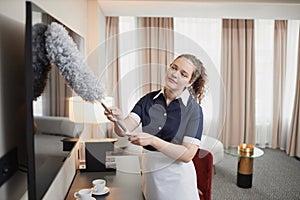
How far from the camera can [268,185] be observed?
10.1ft

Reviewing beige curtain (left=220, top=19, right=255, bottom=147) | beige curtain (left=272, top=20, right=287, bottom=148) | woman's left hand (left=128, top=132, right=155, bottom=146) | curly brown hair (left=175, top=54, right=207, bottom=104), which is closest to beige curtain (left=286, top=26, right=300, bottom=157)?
beige curtain (left=272, top=20, right=287, bottom=148)

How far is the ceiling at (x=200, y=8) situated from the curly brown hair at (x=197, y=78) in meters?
1.54

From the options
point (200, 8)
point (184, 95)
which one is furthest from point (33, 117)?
point (200, 8)

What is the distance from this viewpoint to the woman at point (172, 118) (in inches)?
39.3

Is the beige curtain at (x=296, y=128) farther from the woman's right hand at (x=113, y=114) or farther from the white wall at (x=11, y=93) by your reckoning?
the white wall at (x=11, y=93)

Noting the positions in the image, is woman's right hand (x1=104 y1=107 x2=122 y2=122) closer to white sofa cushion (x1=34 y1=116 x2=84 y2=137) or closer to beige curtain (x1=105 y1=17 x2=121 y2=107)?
beige curtain (x1=105 y1=17 x2=121 y2=107)

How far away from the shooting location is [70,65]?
808 mm

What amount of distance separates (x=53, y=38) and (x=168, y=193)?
0.85m

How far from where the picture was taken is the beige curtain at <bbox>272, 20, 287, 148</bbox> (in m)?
4.19

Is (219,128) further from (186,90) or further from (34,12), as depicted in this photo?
(34,12)

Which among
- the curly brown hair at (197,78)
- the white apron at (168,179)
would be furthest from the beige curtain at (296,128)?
the curly brown hair at (197,78)

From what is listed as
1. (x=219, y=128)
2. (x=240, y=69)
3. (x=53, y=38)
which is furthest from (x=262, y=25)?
(x=53, y=38)

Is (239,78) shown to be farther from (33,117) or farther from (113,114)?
(33,117)

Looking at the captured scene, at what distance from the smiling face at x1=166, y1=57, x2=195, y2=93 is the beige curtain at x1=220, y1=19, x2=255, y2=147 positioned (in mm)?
3248
